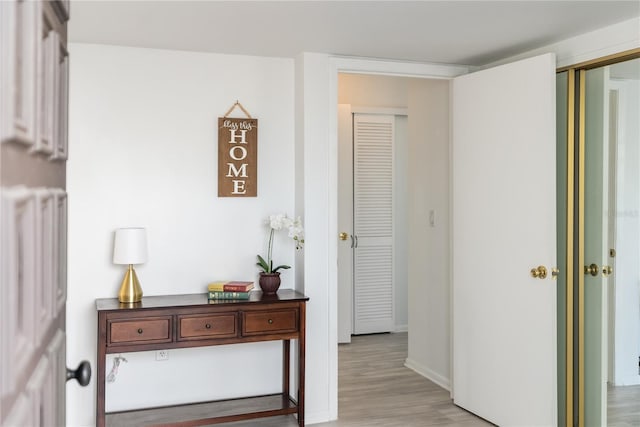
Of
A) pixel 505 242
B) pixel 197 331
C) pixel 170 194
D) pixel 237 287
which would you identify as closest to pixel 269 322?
pixel 237 287

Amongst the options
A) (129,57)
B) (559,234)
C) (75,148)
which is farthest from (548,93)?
(75,148)

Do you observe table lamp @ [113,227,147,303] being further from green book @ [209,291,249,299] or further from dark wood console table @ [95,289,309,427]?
green book @ [209,291,249,299]

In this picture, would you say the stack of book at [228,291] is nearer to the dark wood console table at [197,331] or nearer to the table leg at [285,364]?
the dark wood console table at [197,331]

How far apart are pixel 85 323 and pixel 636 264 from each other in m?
3.09

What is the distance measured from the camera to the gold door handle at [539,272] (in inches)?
131

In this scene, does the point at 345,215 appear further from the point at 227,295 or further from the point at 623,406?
the point at 623,406

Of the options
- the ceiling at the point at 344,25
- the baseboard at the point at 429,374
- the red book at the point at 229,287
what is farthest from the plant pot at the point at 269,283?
the baseboard at the point at 429,374

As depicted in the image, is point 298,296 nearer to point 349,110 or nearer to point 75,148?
point 75,148

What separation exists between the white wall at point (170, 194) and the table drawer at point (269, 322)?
330mm

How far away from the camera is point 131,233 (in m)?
3.32

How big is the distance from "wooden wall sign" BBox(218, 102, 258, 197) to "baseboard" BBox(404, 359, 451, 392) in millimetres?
2025

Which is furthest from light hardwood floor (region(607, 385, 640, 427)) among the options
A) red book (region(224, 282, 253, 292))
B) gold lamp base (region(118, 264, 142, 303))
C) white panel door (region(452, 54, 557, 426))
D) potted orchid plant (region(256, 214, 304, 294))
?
gold lamp base (region(118, 264, 142, 303))

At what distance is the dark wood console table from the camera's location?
3.12 metres

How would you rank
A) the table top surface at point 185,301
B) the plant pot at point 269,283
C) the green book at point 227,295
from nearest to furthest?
the table top surface at point 185,301 < the green book at point 227,295 < the plant pot at point 269,283
